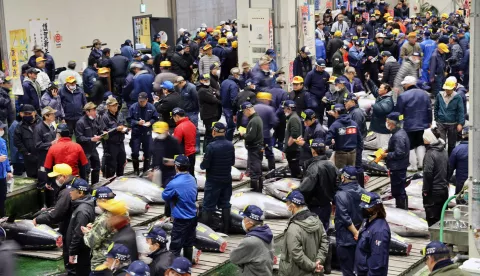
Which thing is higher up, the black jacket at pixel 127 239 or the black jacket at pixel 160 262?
the black jacket at pixel 127 239

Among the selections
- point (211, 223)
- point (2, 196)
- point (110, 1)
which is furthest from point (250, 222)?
point (110, 1)

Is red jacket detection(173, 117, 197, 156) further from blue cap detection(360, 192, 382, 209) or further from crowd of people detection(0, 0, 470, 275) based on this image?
blue cap detection(360, 192, 382, 209)

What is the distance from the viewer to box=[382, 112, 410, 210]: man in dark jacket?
15.2m

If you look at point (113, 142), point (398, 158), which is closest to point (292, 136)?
point (398, 158)

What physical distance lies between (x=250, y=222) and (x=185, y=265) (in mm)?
1484

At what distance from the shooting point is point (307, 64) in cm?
2303

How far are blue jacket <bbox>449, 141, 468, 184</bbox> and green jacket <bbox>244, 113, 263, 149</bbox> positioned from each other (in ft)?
11.5

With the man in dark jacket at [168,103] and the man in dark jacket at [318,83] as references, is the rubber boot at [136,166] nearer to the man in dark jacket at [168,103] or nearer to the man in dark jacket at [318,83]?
the man in dark jacket at [168,103]

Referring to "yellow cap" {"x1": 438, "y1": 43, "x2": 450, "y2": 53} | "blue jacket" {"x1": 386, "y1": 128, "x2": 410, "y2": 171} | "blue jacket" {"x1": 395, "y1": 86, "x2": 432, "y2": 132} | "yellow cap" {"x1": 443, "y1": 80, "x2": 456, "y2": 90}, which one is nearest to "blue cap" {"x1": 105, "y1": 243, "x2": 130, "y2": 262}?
"blue jacket" {"x1": 386, "y1": 128, "x2": 410, "y2": 171}

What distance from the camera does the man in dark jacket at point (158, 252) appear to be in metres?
11.0

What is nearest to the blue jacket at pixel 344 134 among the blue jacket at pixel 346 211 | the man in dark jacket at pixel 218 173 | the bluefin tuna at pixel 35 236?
the man in dark jacket at pixel 218 173

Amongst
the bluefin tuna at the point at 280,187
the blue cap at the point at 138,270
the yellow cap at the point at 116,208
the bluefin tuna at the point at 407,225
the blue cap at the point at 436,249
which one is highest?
the yellow cap at the point at 116,208

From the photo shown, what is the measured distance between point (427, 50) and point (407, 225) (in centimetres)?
1291

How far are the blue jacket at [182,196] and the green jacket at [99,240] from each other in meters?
1.61
